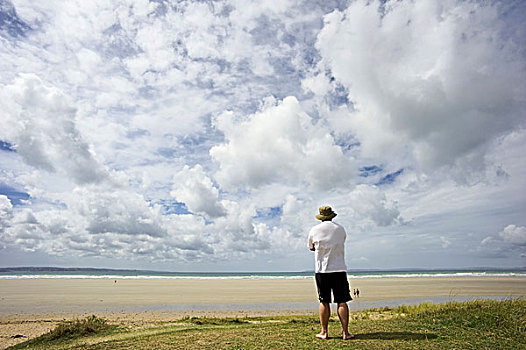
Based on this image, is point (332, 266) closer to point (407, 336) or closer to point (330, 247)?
point (330, 247)

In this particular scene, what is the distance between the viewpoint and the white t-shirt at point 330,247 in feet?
23.0

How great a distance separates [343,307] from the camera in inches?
278

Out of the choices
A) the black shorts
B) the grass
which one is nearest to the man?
the black shorts

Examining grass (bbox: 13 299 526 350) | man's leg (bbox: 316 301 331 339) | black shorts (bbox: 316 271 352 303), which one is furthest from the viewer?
man's leg (bbox: 316 301 331 339)

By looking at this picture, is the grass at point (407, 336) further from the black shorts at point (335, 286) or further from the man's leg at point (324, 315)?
the black shorts at point (335, 286)

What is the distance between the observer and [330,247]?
7023 millimetres

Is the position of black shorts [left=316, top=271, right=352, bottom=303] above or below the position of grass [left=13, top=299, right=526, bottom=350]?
above

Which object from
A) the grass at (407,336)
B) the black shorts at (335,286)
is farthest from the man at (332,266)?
the grass at (407,336)

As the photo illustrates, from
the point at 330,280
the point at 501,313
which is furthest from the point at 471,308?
the point at 330,280

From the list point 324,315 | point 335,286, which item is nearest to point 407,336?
point 324,315

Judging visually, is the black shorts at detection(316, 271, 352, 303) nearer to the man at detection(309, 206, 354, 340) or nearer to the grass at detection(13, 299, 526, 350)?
the man at detection(309, 206, 354, 340)

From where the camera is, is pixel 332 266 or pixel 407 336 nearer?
pixel 332 266

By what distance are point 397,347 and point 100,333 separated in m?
10.0

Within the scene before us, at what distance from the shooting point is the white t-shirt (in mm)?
7016
